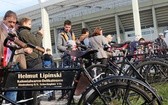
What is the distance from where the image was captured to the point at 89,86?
4.01 metres

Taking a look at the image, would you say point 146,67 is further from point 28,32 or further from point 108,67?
point 28,32

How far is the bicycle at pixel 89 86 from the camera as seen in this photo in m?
3.92

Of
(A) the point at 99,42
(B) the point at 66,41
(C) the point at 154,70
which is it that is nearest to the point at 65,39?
(B) the point at 66,41

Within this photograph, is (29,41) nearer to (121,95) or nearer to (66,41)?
(66,41)

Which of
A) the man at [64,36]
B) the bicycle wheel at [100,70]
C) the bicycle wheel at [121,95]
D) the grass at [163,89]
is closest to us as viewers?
the bicycle wheel at [121,95]

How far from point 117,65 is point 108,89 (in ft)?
10.8

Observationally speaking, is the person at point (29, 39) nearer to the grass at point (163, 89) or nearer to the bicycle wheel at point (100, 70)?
the bicycle wheel at point (100, 70)

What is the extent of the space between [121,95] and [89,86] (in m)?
0.34

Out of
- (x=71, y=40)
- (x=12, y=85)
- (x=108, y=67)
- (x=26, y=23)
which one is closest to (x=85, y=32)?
(x=71, y=40)

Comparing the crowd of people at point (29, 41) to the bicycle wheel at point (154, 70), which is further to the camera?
the bicycle wheel at point (154, 70)

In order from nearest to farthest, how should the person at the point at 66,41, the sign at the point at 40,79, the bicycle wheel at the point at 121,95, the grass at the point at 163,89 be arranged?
the bicycle wheel at the point at 121,95
the sign at the point at 40,79
the grass at the point at 163,89
the person at the point at 66,41

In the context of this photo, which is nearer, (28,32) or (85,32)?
(28,32)

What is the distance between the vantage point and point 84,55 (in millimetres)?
4578

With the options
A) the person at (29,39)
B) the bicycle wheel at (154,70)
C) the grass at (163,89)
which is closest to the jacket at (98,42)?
the bicycle wheel at (154,70)
